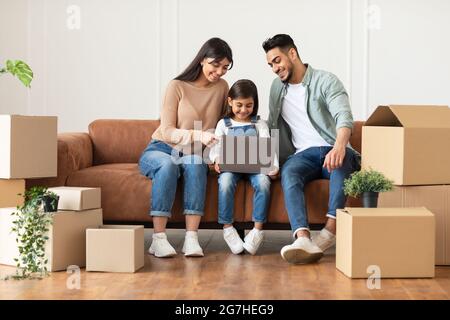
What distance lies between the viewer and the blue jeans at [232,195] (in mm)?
3369

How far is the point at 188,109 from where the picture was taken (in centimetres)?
357

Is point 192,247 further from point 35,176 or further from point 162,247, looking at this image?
point 35,176

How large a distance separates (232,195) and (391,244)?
806 mm

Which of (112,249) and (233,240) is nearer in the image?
(112,249)

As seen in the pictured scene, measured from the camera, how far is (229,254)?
3.47 meters

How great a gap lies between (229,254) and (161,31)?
8.10ft

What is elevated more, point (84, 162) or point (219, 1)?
point (219, 1)

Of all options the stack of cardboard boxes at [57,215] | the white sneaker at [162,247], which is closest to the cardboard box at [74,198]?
the stack of cardboard boxes at [57,215]

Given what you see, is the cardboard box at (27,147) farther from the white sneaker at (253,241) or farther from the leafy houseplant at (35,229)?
→ the white sneaker at (253,241)

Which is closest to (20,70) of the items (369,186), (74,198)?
(74,198)

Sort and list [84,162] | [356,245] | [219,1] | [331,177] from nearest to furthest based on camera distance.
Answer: [356,245], [331,177], [84,162], [219,1]
